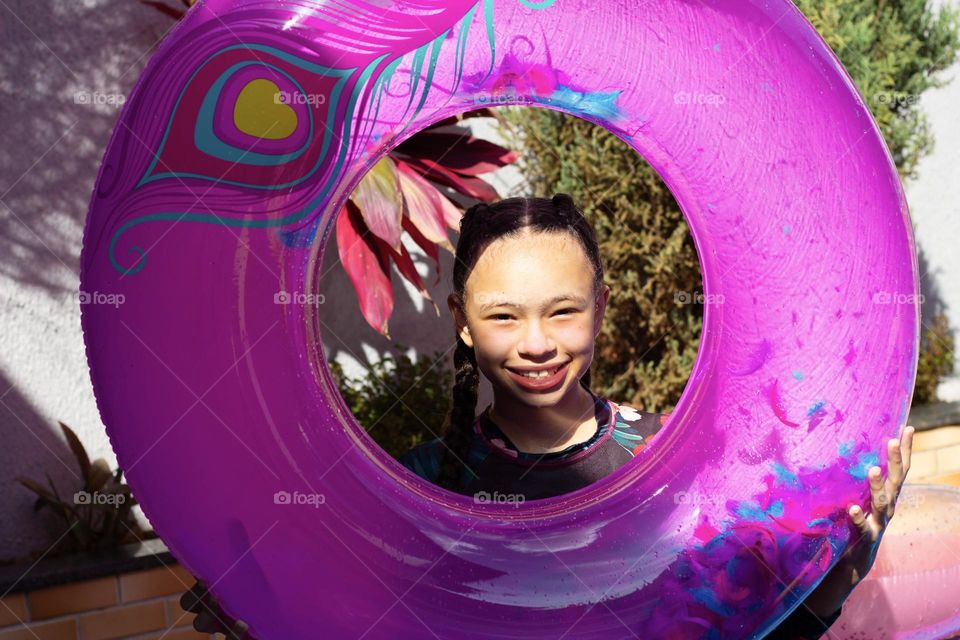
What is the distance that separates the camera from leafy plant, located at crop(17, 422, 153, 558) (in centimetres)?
337

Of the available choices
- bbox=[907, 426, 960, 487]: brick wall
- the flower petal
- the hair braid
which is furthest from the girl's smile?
bbox=[907, 426, 960, 487]: brick wall

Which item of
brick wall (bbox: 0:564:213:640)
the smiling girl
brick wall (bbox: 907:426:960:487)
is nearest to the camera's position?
the smiling girl

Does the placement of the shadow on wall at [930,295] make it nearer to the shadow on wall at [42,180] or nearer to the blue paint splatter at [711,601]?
the shadow on wall at [42,180]

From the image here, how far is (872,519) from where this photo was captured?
1781 millimetres

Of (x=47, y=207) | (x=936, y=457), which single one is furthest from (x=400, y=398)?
(x=936, y=457)

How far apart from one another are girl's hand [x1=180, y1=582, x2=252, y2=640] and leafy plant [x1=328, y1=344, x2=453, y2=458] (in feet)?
6.40

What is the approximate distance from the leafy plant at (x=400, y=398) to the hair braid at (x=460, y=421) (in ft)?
5.07

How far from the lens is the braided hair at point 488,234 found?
2035mm

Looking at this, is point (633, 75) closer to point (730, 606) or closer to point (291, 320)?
point (291, 320)

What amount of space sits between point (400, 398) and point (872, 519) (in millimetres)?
2354

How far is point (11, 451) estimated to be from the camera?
3.41 meters

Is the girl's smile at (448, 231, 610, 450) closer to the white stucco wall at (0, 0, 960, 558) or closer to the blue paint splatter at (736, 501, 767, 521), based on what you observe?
the blue paint splatter at (736, 501, 767, 521)

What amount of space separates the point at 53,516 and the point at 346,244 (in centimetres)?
126

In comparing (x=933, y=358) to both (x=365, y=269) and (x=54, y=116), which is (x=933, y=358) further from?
(x=54, y=116)
